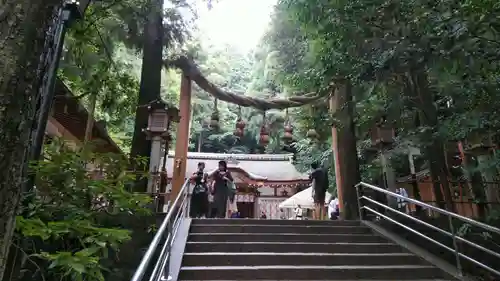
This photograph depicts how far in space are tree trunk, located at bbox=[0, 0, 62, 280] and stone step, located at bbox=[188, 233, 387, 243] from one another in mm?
4007

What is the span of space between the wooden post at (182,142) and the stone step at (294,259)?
3014 mm

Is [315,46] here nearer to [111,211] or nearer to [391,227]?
[391,227]

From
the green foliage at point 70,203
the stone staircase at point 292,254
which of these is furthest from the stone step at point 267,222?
the green foliage at point 70,203

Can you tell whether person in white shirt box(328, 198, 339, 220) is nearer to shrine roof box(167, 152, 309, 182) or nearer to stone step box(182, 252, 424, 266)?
stone step box(182, 252, 424, 266)

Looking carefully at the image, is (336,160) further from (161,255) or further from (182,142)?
(161,255)

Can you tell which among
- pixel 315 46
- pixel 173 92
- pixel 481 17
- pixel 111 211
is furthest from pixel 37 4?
pixel 173 92

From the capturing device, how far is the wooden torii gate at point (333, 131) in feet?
24.5

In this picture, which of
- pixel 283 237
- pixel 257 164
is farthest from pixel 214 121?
pixel 257 164

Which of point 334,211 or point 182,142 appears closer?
point 182,142

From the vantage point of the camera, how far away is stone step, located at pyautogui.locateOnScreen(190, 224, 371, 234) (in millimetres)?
5652

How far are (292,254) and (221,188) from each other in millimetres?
3183

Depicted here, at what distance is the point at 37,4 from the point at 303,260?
4.09m

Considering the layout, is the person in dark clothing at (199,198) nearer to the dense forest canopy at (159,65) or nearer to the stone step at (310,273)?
the dense forest canopy at (159,65)

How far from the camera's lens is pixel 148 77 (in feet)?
25.3
